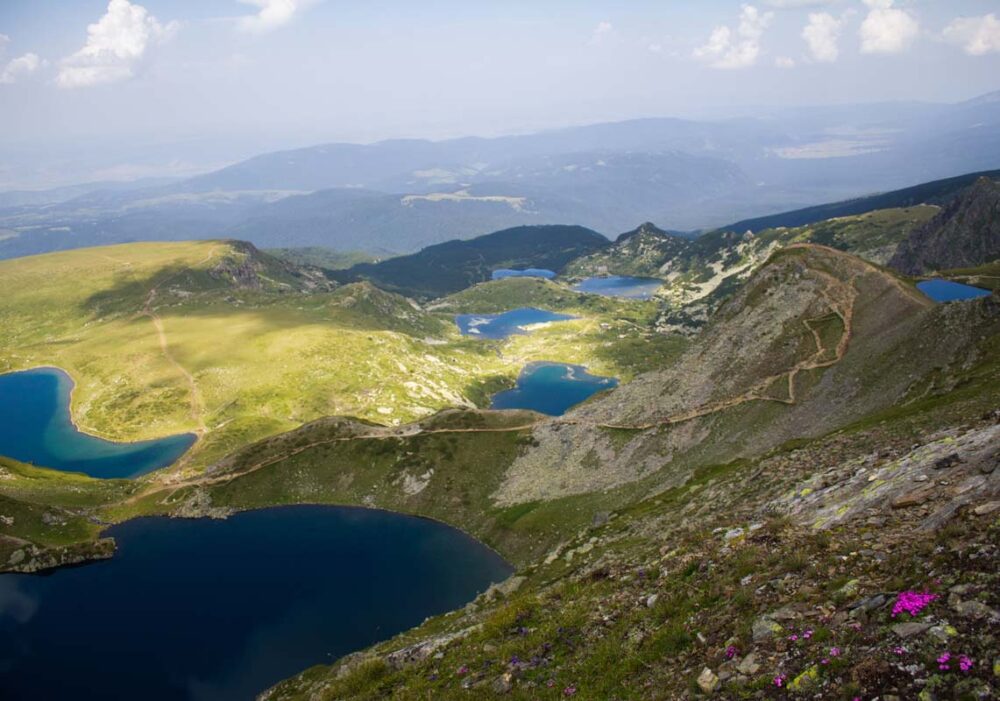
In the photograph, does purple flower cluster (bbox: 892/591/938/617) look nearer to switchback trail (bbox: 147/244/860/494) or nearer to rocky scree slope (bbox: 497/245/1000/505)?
rocky scree slope (bbox: 497/245/1000/505)

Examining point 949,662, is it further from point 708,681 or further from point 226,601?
point 226,601

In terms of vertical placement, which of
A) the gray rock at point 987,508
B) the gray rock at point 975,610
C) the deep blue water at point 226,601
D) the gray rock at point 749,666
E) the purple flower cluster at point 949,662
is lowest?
the deep blue water at point 226,601

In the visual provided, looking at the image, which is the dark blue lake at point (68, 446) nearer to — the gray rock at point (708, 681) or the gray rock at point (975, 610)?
the gray rock at point (708, 681)

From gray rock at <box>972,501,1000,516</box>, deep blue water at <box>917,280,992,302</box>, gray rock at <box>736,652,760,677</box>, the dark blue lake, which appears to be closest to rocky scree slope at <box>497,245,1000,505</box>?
deep blue water at <box>917,280,992,302</box>

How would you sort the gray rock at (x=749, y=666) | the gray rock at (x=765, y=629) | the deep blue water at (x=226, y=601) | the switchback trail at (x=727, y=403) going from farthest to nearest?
the switchback trail at (x=727, y=403) → the deep blue water at (x=226, y=601) → the gray rock at (x=765, y=629) → the gray rock at (x=749, y=666)

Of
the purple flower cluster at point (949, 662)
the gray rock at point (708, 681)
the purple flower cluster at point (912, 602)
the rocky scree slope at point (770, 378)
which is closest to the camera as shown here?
the purple flower cluster at point (949, 662)

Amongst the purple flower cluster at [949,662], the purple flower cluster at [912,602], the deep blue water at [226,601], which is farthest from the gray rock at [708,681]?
the deep blue water at [226,601]

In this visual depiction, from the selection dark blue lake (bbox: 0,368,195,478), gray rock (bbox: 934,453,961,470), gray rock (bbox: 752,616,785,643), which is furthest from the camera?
dark blue lake (bbox: 0,368,195,478)
